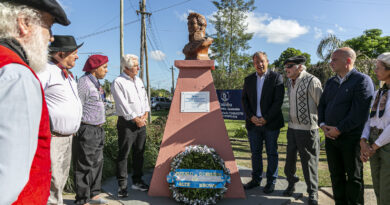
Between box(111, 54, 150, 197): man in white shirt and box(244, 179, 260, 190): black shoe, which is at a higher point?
box(111, 54, 150, 197): man in white shirt

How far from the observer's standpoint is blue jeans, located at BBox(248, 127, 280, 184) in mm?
3605

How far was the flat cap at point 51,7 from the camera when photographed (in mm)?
1058

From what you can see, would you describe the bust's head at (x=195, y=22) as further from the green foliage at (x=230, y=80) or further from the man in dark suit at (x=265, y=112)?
the green foliage at (x=230, y=80)

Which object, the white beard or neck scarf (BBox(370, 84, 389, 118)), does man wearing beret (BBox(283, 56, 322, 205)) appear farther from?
the white beard

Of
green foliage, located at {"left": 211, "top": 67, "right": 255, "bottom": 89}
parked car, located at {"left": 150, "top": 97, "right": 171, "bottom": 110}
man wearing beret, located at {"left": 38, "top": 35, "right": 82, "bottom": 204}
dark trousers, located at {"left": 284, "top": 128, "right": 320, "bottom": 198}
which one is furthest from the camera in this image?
parked car, located at {"left": 150, "top": 97, "right": 171, "bottom": 110}

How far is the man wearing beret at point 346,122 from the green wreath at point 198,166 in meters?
1.36

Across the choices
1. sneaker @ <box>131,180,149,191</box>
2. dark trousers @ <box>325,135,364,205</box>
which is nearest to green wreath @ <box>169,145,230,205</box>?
sneaker @ <box>131,180,149,191</box>

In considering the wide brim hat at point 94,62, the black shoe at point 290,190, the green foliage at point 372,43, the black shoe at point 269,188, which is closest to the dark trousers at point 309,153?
the black shoe at point 290,190

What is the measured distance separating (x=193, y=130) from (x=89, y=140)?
1.40 metres

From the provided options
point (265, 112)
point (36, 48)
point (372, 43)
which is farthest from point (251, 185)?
point (372, 43)

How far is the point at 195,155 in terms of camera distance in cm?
331

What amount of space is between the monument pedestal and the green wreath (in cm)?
15

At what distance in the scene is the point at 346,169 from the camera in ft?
9.29

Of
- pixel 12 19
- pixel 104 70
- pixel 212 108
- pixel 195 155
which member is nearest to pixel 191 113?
pixel 212 108
